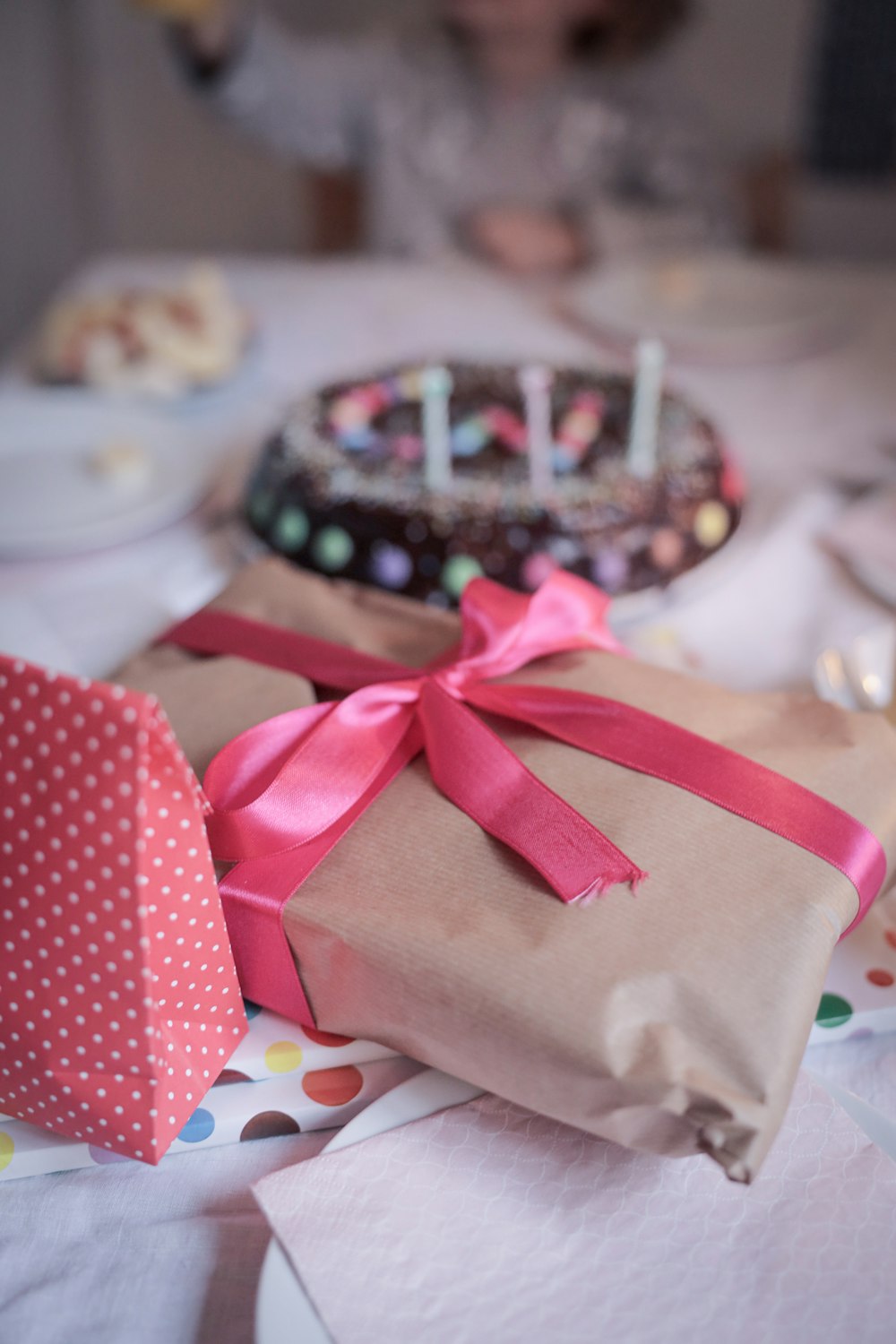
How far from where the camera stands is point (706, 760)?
51 cm

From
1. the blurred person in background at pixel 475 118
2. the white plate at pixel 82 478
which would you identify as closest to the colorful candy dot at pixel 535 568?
the white plate at pixel 82 478

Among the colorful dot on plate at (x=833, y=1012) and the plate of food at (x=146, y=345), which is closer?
the colorful dot on plate at (x=833, y=1012)

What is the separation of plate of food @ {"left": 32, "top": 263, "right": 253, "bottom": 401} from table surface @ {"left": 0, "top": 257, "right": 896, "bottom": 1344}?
0.08ft

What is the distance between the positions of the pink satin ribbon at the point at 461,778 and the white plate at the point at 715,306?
2.26ft

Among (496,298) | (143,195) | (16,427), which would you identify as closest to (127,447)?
(16,427)

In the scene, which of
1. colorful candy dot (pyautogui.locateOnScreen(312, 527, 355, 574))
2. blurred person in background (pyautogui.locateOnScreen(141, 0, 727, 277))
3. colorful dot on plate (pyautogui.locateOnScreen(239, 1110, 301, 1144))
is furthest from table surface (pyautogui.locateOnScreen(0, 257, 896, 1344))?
blurred person in background (pyautogui.locateOnScreen(141, 0, 727, 277))

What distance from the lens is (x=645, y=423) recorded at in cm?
83

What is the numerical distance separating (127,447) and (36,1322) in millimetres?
706

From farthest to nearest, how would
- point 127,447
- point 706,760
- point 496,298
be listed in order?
point 496,298
point 127,447
point 706,760

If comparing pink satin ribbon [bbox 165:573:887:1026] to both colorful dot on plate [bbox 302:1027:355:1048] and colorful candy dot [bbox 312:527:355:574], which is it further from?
colorful candy dot [bbox 312:527:355:574]

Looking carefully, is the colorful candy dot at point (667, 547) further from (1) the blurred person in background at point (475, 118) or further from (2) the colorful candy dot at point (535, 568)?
(1) the blurred person in background at point (475, 118)

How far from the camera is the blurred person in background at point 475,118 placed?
185 centimetres

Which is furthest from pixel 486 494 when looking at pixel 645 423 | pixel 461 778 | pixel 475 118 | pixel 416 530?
pixel 475 118

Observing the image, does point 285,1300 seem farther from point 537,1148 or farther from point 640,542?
point 640,542
